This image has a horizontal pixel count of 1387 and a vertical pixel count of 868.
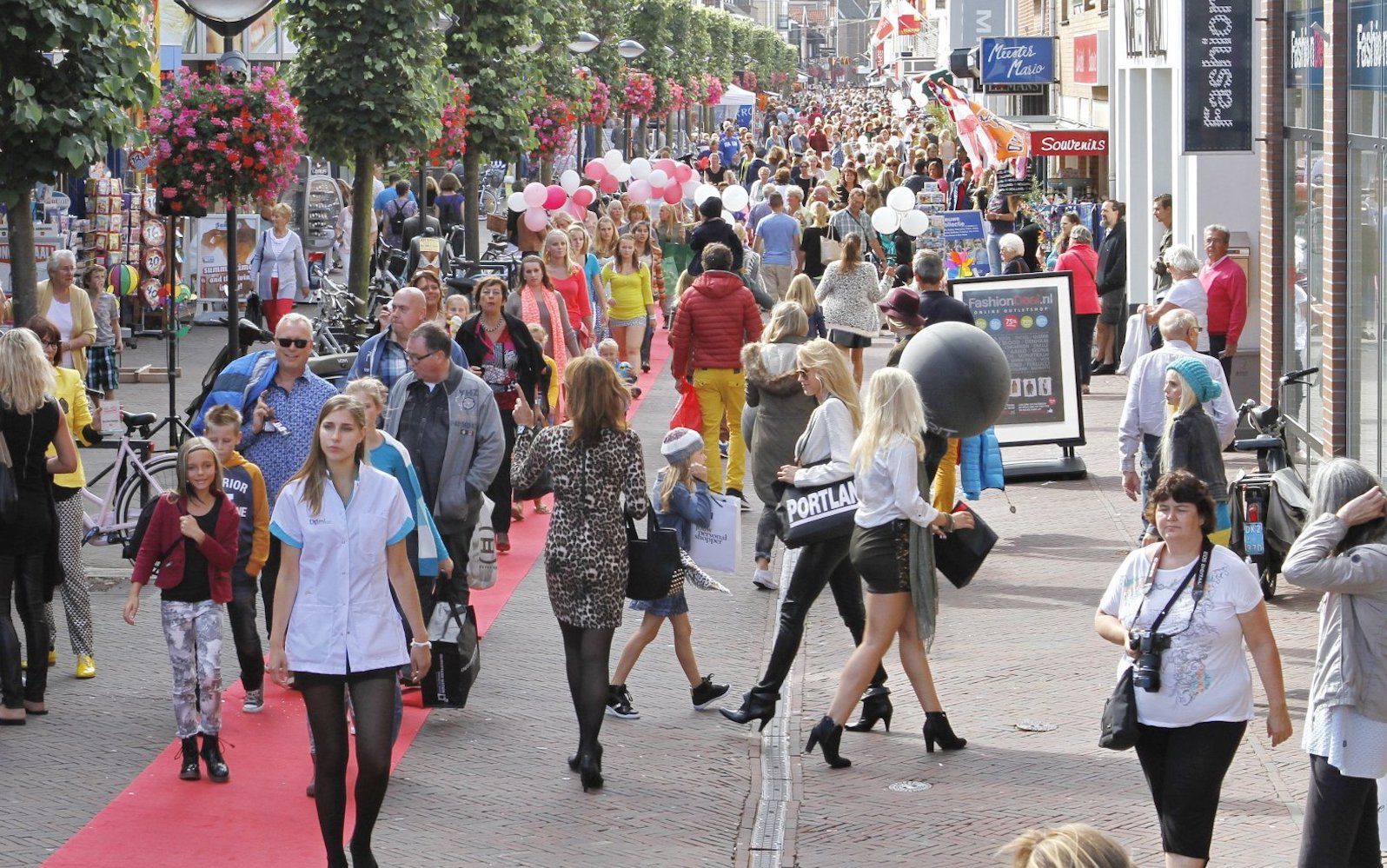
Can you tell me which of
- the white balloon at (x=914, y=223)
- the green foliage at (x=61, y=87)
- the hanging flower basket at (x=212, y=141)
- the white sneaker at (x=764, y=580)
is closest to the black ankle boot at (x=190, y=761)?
the white sneaker at (x=764, y=580)

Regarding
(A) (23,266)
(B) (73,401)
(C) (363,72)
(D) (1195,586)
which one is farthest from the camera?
(C) (363,72)

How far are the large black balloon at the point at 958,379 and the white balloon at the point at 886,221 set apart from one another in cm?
1297

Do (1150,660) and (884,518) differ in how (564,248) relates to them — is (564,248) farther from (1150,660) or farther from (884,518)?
(1150,660)

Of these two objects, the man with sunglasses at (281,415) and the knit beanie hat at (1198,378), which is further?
the knit beanie hat at (1198,378)

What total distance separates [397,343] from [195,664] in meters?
2.50

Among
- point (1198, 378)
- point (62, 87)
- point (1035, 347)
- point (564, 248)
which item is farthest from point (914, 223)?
point (1198, 378)

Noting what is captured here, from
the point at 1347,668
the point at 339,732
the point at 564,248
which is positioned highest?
the point at 564,248

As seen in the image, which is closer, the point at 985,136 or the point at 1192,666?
the point at 1192,666

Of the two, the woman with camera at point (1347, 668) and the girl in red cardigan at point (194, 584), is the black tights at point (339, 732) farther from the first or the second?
the woman with camera at point (1347, 668)

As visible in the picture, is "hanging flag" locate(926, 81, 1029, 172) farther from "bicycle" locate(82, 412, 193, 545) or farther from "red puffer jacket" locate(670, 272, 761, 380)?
"bicycle" locate(82, 412, 193, 545)

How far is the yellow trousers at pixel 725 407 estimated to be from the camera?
1359 cm

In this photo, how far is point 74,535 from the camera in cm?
931

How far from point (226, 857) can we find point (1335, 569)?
13.0 ft

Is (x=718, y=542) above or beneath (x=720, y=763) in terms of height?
above
